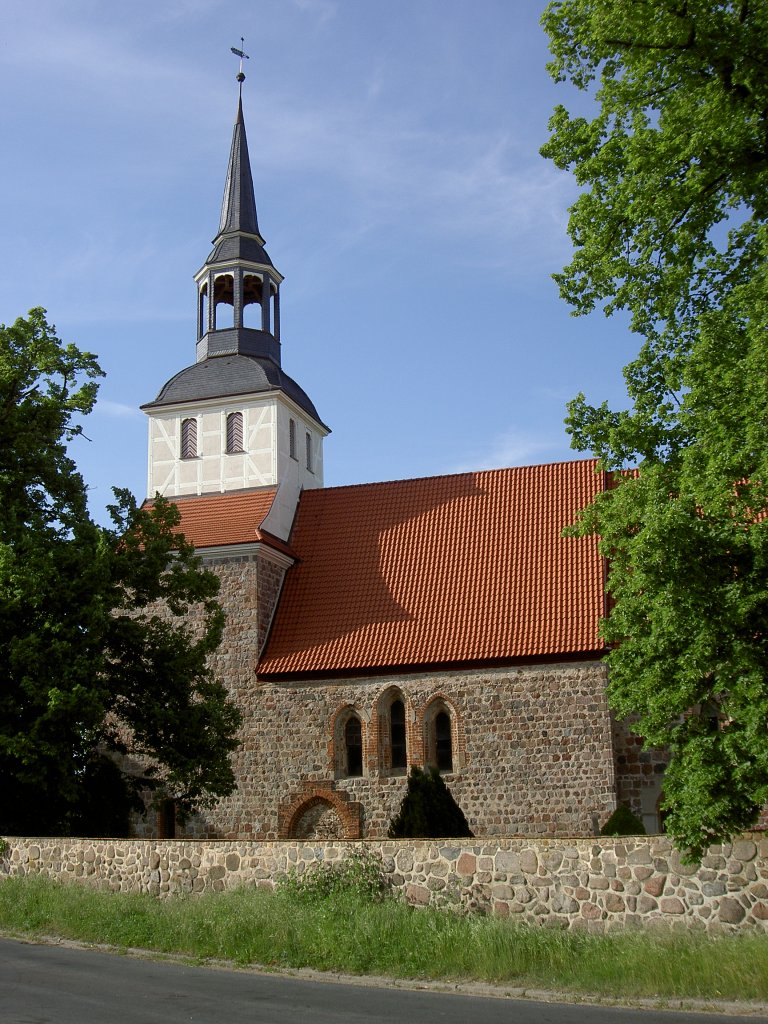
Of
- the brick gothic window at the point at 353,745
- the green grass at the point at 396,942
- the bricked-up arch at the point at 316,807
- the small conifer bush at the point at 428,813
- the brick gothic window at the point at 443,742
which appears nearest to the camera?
the green grass at the point at 396,942

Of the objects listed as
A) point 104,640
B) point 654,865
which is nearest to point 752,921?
point 654,865

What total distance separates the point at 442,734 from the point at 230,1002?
1394 centimetres

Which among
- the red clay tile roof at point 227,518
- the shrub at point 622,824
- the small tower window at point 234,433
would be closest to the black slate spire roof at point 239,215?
the small tower window at point 234,433

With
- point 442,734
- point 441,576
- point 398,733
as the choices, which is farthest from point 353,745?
point 441,576

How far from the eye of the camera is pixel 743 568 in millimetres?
11750

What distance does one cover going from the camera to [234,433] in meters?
27.8

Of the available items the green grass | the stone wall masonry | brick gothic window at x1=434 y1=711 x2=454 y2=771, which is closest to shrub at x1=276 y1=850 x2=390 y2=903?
the green grass

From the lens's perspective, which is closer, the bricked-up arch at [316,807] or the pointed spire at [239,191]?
the bricked-up arch at [316,807]

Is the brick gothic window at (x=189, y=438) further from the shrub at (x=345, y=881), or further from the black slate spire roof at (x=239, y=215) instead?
the shrub at (x=345, y=881)

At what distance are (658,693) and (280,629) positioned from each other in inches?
537

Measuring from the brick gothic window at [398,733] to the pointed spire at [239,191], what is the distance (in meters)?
13.7

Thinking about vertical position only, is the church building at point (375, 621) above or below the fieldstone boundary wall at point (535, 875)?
above

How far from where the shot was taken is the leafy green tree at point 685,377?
37.3ft

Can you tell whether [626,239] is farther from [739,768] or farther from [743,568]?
[739,768]
